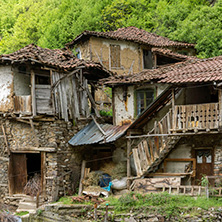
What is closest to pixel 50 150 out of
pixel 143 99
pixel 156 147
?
pixel 156 147

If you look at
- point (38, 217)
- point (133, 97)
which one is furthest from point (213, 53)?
point (38, 217)

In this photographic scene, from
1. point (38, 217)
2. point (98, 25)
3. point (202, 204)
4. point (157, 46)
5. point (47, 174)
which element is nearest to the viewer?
point (202, 204)

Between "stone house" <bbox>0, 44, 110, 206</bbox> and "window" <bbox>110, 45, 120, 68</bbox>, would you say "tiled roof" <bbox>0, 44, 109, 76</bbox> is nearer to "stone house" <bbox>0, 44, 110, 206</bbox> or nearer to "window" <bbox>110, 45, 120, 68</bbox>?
"stone house" <bbox>0, 44, 110, 206</bbox>

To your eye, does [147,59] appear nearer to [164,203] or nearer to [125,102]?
[125,102]

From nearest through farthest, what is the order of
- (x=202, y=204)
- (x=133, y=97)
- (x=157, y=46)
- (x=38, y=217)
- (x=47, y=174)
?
1. (x=202, y=204)
2. (x=38, y=217)
3. (x=47, y=174)
4. (x=133, y=97)
5. (x=157, y=46)

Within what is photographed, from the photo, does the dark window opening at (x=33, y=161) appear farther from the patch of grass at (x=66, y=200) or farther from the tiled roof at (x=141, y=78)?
the tiled roof at (x=141, y=78)

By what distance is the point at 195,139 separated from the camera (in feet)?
51.2

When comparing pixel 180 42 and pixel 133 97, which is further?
pixel 180 42

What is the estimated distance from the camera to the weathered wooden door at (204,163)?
1539cm

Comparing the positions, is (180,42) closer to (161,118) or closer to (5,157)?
(161,118)

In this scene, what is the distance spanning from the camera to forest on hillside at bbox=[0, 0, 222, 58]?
24156mm

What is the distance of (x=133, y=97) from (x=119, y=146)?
9.08 feet

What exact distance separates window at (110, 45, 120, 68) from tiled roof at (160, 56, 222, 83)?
748 cm

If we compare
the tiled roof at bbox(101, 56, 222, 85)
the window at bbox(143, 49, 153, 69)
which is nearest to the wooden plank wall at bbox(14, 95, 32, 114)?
the tiled roof at bbox(101, 56, 222, 85)
